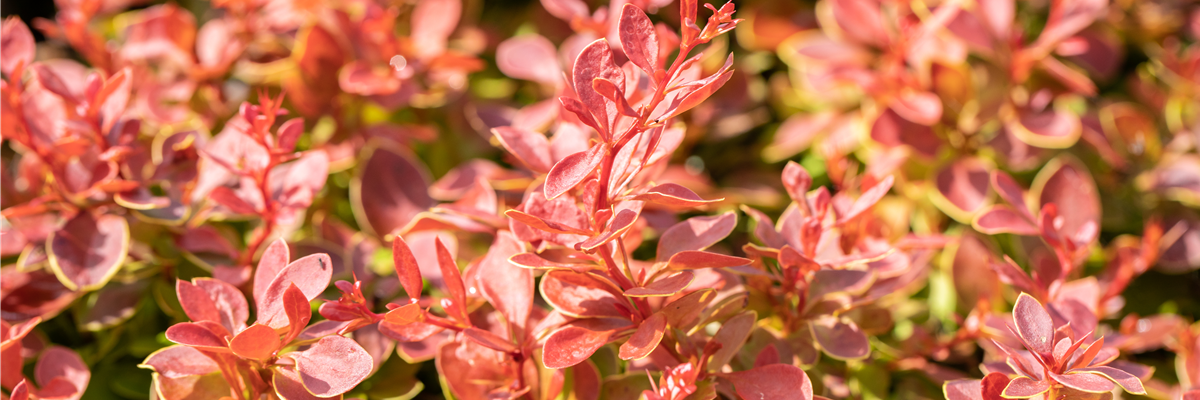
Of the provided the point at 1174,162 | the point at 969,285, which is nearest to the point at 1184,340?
the point at 969,285

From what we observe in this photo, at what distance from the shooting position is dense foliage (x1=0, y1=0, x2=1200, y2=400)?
0.60 meters

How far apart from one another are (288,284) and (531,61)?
50cm

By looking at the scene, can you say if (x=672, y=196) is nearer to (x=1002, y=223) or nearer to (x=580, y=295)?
(x=580, y=295)

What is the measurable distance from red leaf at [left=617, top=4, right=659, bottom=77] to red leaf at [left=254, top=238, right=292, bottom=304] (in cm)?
34

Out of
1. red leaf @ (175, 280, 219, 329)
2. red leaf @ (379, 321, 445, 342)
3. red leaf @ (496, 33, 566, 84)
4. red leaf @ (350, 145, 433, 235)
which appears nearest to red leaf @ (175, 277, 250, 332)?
red leaf @ (175, 280, 219, 329)

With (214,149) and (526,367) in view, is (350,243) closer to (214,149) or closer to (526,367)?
(214,149)

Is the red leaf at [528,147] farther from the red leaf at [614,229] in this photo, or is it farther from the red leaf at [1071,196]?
the red leaf at [1071,196]

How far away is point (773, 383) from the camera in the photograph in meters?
0.62

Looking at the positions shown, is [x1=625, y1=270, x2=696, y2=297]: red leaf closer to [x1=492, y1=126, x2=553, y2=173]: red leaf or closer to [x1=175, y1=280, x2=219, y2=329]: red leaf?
[x1=492, y1=126, x2=553, y2=173]: red leaf

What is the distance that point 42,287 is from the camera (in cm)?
79

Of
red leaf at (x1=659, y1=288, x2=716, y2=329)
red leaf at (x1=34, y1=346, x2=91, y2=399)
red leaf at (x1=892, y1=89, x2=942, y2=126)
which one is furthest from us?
red leaf at (x1=892, y1=89, x2=942, y2=126)

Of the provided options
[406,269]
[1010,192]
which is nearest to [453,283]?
[406,269]

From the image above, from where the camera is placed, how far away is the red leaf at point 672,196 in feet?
1.73

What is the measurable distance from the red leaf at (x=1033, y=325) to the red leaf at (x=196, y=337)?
611 mm
